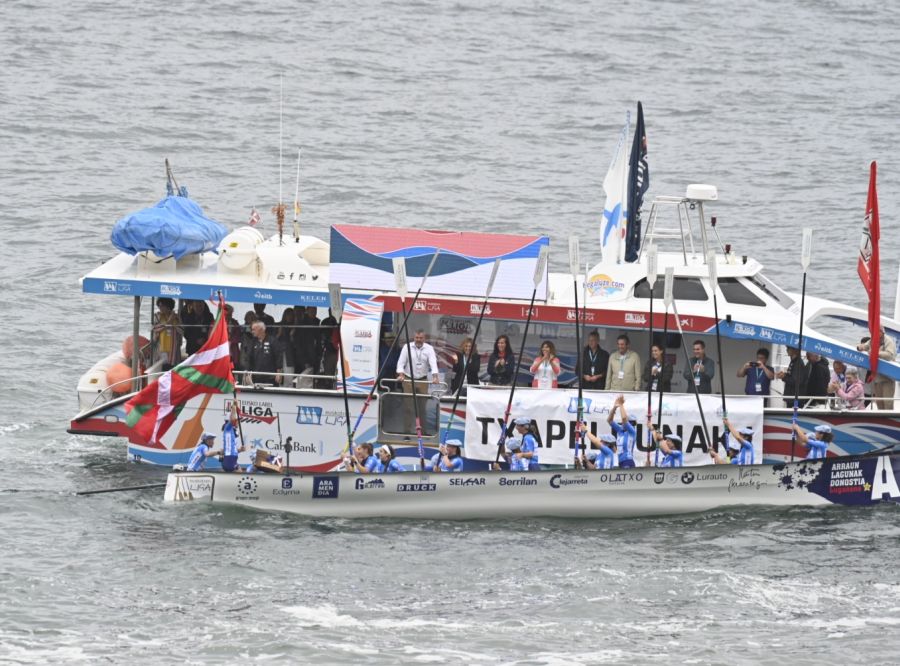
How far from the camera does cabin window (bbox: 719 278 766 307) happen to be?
27.2 m

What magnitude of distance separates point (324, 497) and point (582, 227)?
2125 centimetres

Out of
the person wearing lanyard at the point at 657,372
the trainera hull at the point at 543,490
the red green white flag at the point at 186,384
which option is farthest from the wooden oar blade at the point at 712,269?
the red green white flag at the point at 186,384

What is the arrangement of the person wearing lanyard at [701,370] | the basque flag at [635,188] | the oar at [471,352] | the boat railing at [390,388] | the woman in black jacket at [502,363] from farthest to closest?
1. the basque flag at [635,188]
2. the woman in black jacket at [502,363]
3. the person wearing lanyard at [701,370]
4. the boat railing at [390,388]
5. the oar at [471,352]

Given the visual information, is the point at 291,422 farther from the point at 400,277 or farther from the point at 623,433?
the point at 623,433

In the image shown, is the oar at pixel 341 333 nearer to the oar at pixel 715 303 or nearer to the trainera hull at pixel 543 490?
the trainera hull at pixel 543 490

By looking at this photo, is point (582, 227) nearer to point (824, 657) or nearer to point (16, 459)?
point (16, 459)

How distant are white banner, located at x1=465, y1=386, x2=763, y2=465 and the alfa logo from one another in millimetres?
3313

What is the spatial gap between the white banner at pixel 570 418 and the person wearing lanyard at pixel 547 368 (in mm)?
397

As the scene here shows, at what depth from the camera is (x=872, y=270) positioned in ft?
86.3

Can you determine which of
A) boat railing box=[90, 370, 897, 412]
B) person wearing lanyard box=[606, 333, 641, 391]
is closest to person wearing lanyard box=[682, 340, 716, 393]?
boat railing box=[90, 370, 897, 412]

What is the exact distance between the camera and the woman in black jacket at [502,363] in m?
26.9

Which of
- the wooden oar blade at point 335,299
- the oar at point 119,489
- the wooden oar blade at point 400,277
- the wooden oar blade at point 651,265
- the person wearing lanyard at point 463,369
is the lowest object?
the oar at point 119,489

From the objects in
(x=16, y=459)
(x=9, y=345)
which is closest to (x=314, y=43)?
(x=9, y=345)

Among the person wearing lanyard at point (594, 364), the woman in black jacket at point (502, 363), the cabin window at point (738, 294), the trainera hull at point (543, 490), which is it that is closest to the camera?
the trainera hull at point (543, 490)
